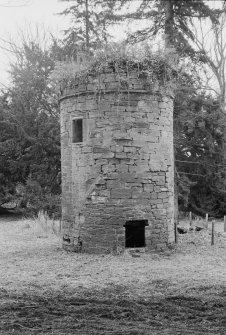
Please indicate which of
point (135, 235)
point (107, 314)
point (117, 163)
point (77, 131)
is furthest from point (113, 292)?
point (77, 131)

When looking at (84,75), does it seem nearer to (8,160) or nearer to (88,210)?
(88,210)

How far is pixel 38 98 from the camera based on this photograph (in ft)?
79.4

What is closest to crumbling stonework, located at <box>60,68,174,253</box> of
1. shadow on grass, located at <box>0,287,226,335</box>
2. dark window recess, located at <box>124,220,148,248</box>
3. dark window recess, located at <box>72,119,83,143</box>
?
dark window recess, located at <box>72,119,83,143</box>

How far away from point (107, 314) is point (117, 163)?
16.7 ft

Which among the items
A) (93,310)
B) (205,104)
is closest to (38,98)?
(205,104)

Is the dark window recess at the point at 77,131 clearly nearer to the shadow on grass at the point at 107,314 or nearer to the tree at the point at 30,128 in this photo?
the shadow on grass at the point at 107,314

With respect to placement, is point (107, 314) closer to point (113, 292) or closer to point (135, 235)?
point (113, 292)

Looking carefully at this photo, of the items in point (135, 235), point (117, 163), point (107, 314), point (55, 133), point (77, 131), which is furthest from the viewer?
point (55, 133)

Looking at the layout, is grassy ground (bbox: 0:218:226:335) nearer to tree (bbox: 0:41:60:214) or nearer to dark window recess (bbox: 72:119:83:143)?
dark window recess (bbox: 72:119:83:143)

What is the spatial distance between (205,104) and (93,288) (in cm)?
1478

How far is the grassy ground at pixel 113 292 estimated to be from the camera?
6348mm

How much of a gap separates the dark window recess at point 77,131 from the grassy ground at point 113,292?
296 centimetres

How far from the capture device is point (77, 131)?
1211cm

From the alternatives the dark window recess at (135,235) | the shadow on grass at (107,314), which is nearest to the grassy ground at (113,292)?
the shadow on grass at (107,314)
